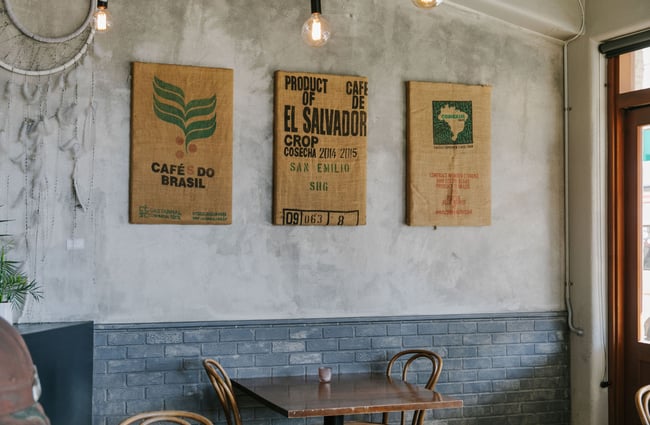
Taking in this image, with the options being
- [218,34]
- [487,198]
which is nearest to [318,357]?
[487,198]

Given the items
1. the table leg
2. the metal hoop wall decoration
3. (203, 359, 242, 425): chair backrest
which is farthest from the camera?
the metal hoop wall decoration

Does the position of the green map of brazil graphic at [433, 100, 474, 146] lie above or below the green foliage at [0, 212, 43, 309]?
above

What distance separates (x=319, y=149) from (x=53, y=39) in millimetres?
1697

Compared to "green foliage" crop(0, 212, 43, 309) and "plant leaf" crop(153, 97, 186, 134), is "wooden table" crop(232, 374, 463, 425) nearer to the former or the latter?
"green foliage" crop(0, 212, 43, 309)

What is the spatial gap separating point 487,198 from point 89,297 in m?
2.65

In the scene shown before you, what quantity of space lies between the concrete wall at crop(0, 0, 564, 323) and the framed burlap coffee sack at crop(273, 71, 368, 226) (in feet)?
0.25

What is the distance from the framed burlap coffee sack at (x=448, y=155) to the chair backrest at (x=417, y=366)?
2.79ft

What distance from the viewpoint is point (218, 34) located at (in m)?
4.70

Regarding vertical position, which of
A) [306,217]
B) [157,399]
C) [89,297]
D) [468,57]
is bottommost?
[157,399]

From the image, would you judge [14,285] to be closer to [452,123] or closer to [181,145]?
[181,145]

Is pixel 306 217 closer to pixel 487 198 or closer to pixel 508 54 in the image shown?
pixel 487 198

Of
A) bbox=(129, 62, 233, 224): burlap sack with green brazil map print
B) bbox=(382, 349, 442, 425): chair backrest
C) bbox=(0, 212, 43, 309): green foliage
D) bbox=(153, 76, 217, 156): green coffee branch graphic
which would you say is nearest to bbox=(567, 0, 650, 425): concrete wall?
bbox=(382, 349, 442, 425): chair backrest

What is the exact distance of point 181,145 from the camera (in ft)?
15.0

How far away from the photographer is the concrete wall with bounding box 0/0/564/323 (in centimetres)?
440
